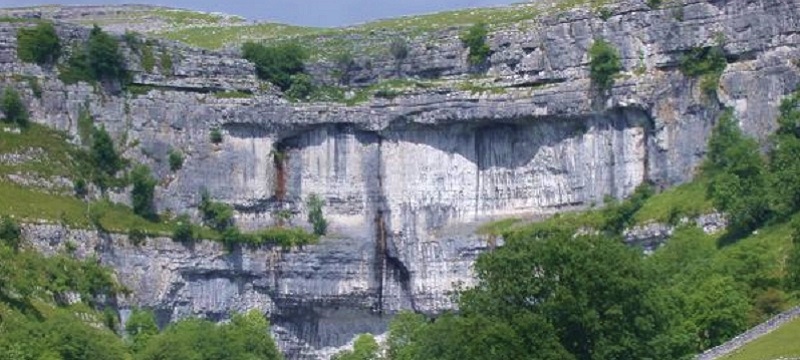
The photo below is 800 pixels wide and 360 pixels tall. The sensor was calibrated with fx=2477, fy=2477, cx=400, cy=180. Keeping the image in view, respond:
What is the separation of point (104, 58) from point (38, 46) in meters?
3.91

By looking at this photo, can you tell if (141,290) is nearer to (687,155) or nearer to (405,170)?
(405,170)

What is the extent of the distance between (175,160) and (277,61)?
1028cm

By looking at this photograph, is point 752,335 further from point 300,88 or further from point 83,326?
point 300,88

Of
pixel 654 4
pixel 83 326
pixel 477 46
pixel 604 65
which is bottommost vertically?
pixel 83 326

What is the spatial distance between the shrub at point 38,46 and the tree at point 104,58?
198 centimetres

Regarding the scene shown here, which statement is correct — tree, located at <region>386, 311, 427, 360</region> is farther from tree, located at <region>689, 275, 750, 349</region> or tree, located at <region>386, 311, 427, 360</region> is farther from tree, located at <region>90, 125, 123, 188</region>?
tree, located at <region>689, 275, 750, 349</region>

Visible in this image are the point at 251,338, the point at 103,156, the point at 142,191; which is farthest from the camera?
the point at 103,156

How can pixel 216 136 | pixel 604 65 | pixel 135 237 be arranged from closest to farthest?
pixel 604 65
pixel 135 237
pixel 216 136

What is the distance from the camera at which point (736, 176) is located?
422 ft

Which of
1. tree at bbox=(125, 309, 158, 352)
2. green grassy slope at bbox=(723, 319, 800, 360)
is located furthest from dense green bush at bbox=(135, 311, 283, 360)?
green grassy slope at bbox=(723, 319, 800, 360)

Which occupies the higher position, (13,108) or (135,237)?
(13,108)

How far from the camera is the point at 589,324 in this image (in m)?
95.6

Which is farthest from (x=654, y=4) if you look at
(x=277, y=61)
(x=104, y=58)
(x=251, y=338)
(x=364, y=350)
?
(x=104, y=58)

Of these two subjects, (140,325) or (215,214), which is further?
(215,214)
